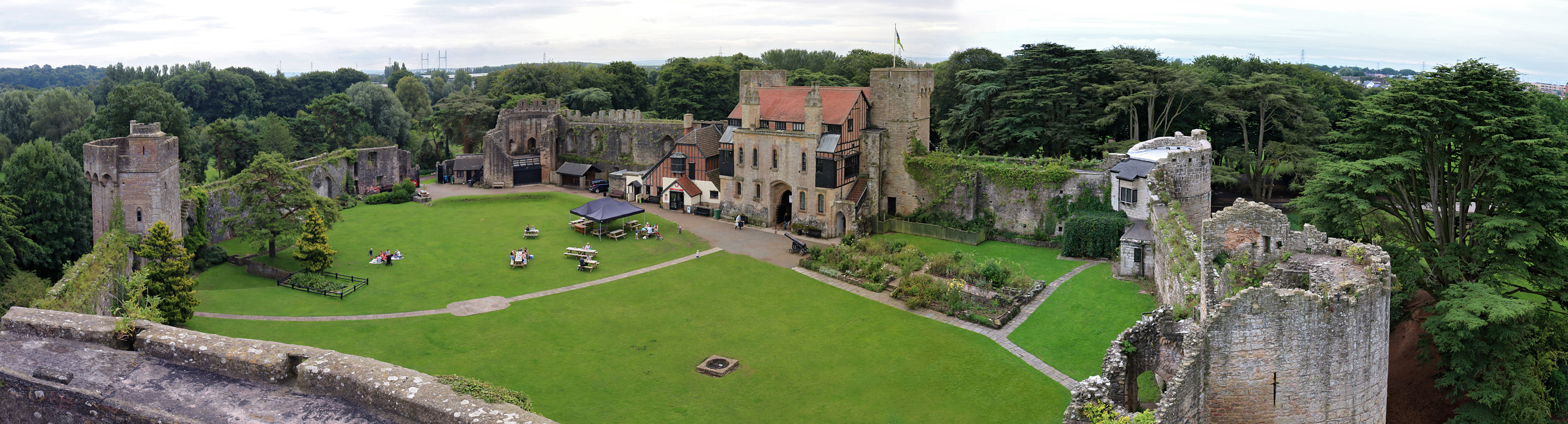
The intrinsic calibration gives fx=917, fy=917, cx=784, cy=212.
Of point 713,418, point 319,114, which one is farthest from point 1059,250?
point 319,114

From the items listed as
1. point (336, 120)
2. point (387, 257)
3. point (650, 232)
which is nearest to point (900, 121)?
point (650, 232)

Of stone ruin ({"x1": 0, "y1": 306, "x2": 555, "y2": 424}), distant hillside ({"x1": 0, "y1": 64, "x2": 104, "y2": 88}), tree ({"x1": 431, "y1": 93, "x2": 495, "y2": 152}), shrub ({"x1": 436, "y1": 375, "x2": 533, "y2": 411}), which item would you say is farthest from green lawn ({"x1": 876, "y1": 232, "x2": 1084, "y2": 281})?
distant hillside ({"x1": 0, "y1": 64, "x2": 104, "y2": 88})

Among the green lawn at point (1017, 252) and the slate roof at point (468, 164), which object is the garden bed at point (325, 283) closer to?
the green lawn at point (1017, 252)

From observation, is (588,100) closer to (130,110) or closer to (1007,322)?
(130,110)

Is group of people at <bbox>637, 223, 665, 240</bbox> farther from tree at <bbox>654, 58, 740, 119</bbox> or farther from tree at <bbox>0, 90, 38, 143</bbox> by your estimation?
tree at <bbox>0, 90, 38, 143</bbox>

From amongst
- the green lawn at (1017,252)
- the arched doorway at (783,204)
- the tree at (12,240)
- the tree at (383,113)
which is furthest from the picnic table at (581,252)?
the tree at (383,113)

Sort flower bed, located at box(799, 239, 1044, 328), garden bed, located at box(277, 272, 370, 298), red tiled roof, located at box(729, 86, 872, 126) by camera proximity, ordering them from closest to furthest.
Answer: flower bed, located at box(799, 239, 1044, 328), garden bed, located at box(277, 272, 370, 298), red tiled roof, located at box(729, 86, 872, 126)
